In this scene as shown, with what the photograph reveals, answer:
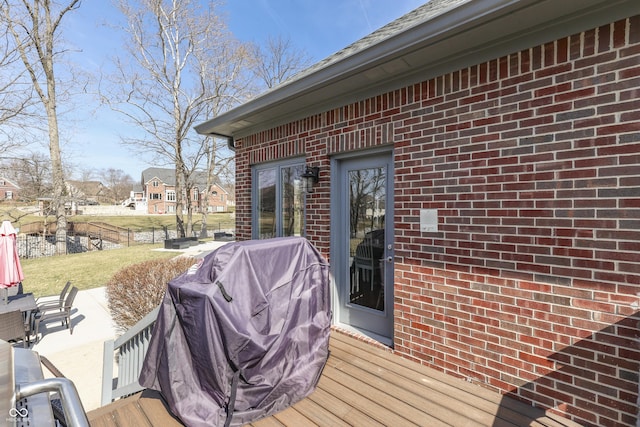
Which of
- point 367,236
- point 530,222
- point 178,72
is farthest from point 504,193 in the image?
point 178,72

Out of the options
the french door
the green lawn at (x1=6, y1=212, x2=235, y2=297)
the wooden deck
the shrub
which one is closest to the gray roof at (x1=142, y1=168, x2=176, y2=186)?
the green lawn at (x1=6, y1=212, x2=235, y2=297)

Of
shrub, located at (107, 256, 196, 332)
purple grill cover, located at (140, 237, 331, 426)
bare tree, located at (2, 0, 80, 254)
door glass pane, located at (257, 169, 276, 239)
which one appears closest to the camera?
purple grill cover, located at (140, 237, 331, 426)

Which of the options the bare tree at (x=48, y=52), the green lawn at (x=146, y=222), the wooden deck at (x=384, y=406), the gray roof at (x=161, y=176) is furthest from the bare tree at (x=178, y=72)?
the gray roof at (x=161, y=176)

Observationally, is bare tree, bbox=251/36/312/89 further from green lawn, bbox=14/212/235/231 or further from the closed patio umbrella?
the closed patio umbrella

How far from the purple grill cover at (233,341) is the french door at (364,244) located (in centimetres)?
129

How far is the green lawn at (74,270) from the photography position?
881cm

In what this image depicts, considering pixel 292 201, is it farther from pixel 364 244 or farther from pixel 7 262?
pixel 7 262

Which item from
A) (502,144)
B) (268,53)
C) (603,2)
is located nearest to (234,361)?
(502,144)

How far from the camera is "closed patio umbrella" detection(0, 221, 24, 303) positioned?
17.1 feet

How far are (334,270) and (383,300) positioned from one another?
72cm

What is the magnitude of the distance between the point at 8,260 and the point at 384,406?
6637 millimetres

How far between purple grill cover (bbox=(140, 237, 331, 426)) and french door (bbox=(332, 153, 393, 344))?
129 cm

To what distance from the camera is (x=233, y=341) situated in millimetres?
1988

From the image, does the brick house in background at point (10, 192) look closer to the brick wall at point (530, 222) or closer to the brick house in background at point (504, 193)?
the brick house in background at point (504, 193)
